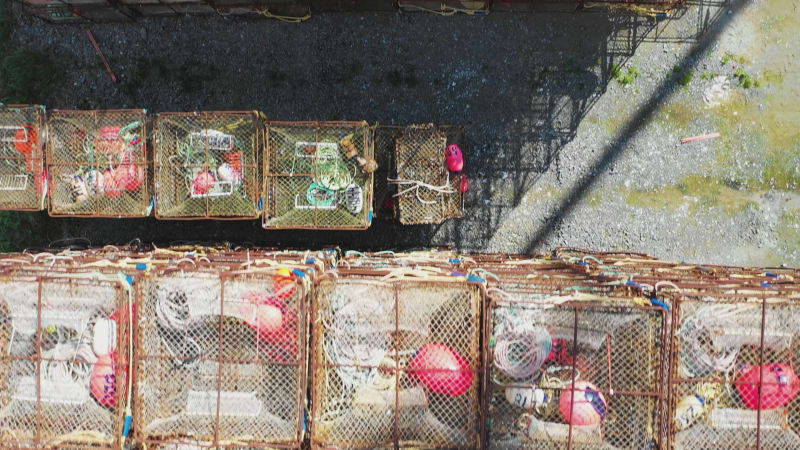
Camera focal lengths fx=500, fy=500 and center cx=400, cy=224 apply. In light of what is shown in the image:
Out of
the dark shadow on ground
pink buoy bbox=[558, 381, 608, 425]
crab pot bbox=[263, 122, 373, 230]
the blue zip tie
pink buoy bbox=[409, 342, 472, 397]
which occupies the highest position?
the dark shadow on ground

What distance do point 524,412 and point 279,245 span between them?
379 cm


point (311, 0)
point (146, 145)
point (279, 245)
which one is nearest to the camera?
point (146, 145)

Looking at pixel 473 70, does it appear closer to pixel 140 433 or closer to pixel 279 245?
pixel 279 245

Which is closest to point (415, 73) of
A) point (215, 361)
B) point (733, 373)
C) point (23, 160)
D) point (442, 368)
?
point (442, 368)

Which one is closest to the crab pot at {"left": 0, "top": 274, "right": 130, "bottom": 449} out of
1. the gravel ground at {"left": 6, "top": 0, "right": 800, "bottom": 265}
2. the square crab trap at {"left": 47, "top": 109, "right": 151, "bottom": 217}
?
the square crab trap at {"left": 47, "top": 109, "right": 151, "bottom": 217}

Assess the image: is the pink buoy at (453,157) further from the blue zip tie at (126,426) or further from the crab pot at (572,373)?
the blue zip tie at (126,426)

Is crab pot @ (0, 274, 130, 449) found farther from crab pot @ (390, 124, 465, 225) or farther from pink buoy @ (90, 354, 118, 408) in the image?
crab pot @ (390, 124, 465, 225)

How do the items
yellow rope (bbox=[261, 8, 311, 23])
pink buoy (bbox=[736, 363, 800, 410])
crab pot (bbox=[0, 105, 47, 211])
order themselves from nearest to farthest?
pink buoy (bbox=[736, 363, 800, 410])
crab pot (bbox=[0, 105, 47, 211])
yellow rope (bbox=[261, 8, 311, 23])

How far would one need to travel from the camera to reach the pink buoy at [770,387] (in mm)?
3551

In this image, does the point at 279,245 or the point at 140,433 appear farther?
the point at 279,245

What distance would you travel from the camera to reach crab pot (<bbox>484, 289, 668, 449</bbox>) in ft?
11.3

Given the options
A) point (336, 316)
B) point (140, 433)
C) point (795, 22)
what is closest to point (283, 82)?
point (336, 316)

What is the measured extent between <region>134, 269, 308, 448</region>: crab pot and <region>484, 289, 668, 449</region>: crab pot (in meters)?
1.46

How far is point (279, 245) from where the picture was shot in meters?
6.26
